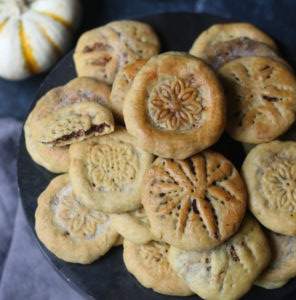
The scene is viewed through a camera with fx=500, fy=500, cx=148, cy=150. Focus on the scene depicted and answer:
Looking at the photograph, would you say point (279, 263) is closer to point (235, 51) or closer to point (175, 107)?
point (175, 107)

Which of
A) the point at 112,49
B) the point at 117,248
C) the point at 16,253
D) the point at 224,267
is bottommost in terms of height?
the point at 16,253

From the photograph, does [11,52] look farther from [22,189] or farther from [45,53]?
[22,189]

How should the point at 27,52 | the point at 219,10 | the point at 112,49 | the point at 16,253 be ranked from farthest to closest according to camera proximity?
the point at 219,10
the point at 27,52
the point at 16,253
the point at 112,49

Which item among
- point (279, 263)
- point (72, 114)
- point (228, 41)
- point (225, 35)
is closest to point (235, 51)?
point (228, 41)

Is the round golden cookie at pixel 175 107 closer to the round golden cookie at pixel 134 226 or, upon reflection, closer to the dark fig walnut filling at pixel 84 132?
the dark fig walnut filling at pixel 84 132

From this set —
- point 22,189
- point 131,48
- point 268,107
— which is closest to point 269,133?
point 268,107

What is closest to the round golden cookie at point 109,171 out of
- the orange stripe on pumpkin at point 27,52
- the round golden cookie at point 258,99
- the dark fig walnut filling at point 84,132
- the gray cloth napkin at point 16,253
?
the dark fig walnut filling at point 84,132

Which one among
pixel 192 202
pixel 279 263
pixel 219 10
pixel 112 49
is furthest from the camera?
pixel 219 10

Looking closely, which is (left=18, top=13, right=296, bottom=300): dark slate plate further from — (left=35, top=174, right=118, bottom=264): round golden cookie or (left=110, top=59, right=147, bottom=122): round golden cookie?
(left=110, top=59, right=147, bottom=122): round golden cookie
